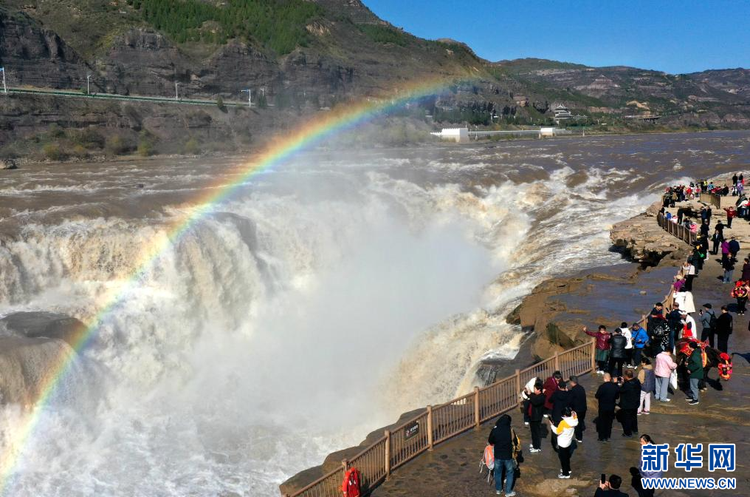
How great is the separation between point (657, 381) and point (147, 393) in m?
14.0

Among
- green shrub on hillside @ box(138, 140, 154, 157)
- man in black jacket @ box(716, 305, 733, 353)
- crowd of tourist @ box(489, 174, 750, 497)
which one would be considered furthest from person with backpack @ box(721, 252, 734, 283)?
green shrub on hillside @ box(138, 140, 154, 157)

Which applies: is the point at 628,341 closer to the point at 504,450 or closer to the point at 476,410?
the point at 476,410

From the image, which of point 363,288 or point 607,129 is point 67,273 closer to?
point 363,288

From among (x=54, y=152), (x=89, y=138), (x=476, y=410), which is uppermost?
(x=89, y=138)

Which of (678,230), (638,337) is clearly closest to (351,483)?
(638,337)

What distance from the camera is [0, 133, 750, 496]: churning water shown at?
15.5m

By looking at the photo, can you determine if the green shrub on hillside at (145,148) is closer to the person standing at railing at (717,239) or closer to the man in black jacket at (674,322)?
the person standing at railing at (717,239)

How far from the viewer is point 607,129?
16775cm

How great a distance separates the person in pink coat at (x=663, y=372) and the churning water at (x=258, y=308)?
17.3 ft

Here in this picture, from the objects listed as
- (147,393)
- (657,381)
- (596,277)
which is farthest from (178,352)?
(657,381)

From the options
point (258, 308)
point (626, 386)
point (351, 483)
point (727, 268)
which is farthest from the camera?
point (258, 308)

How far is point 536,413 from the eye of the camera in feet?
Answer: 30.3

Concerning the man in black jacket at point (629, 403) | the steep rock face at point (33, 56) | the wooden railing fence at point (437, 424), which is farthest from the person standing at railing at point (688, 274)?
the steep rock face at point (33, 56)

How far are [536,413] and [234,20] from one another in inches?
5938
